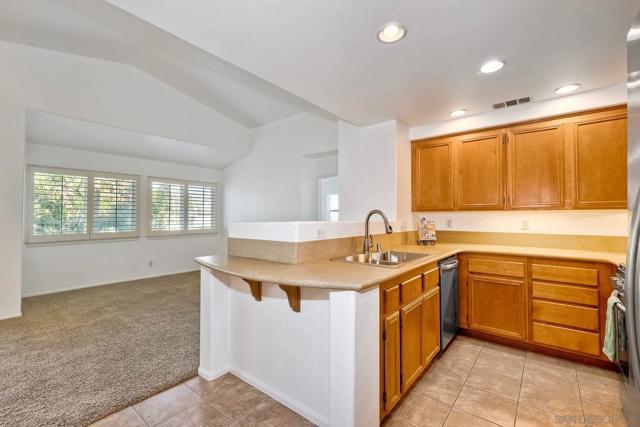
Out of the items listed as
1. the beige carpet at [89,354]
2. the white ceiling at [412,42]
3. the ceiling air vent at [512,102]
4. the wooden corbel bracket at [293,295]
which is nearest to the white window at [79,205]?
the beige carpet at [89,354]

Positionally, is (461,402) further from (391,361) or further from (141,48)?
(141,48)

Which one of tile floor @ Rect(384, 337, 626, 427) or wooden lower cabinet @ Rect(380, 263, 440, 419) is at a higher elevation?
wooden lower cabinet @ Rect(380, 263, 440, 419)

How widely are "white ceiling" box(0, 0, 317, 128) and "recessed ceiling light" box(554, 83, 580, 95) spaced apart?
9.67ft

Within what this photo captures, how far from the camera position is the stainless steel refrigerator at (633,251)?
0.91 metres

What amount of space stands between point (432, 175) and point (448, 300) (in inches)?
60.7

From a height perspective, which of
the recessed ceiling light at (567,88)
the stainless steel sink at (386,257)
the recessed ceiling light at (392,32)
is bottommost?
the stainless steel sink at (386,257)

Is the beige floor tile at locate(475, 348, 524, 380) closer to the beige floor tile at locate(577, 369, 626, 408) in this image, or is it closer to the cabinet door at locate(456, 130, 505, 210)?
the beige floor tile at locate(577, 369, 626, 408)

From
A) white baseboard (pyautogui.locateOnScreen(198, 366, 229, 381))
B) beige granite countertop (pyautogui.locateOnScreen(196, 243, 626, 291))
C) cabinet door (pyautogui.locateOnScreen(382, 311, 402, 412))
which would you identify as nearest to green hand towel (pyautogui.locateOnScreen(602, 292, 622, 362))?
beige granite countertop (pyautogui.locateOnScreen(196, 243, 626, 291))

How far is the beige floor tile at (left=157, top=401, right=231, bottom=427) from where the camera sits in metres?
1.66

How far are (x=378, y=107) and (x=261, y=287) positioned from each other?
2122mm

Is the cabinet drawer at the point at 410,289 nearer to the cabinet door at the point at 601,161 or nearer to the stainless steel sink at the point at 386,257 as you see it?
the stainless steel sink at the point at 386,257

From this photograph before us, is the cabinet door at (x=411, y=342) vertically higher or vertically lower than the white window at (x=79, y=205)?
lower

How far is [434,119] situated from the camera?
3.28m

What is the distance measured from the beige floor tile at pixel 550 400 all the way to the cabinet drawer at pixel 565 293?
0.76 metres
